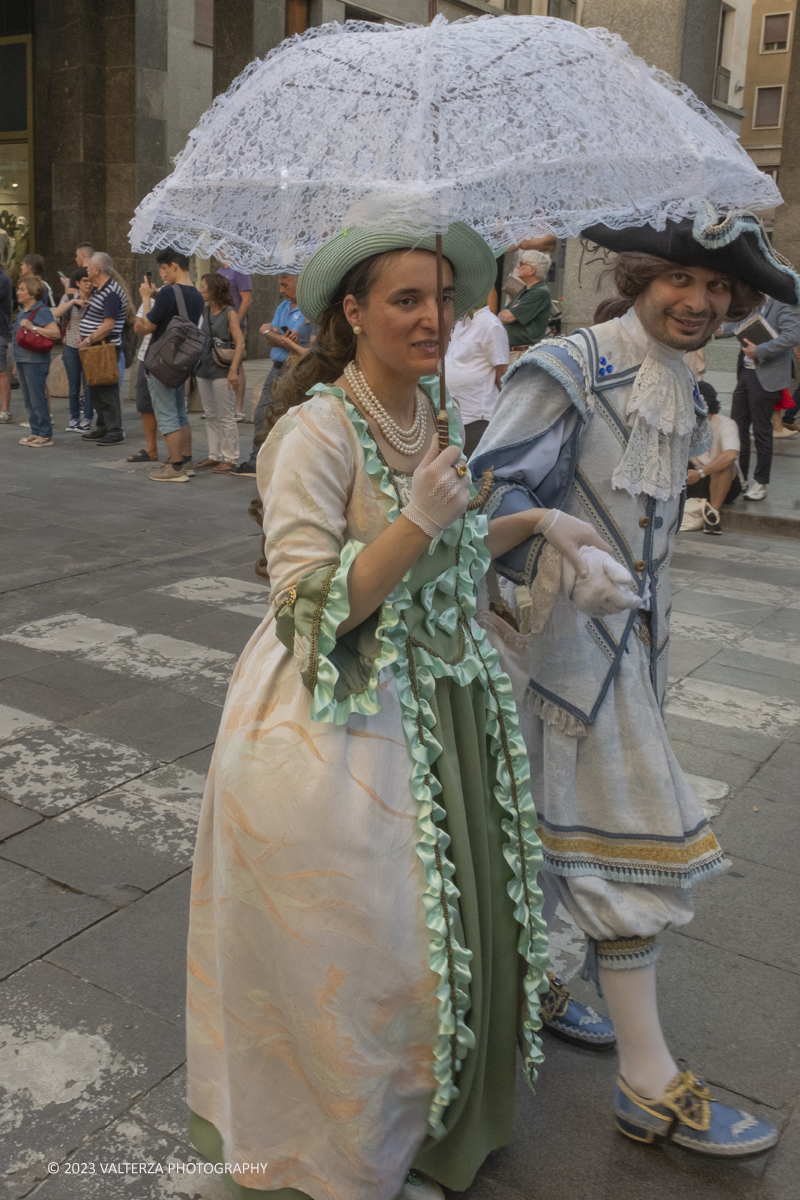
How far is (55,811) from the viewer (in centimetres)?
361

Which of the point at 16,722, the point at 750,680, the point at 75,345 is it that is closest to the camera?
the point at 16,722

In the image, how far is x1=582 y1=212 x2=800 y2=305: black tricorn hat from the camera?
2.10 meters

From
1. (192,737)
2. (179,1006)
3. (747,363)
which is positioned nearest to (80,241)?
(747,363)

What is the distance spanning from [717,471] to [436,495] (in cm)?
744

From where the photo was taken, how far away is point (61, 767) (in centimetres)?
394

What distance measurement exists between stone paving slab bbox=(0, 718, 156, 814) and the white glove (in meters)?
2.18

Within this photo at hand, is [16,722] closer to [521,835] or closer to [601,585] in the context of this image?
[521,835]

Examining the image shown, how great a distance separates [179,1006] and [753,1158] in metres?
1.31

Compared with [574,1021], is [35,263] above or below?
above

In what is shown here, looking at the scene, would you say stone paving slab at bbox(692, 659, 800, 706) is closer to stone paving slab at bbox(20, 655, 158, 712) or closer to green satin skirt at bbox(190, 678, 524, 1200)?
stone paving slab at bbox(20, 655, 158, 712)

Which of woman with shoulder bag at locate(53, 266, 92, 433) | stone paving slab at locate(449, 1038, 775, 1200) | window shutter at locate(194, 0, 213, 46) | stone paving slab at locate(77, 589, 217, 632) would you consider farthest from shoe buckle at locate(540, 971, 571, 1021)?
window shutter at locate(194, 0, 213, 46)

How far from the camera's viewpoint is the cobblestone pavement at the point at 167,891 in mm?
2242

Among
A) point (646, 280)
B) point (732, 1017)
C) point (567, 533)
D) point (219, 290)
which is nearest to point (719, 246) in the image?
point (646, 280)

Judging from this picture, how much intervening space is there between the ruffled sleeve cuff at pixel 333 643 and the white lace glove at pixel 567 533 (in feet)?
1.33
